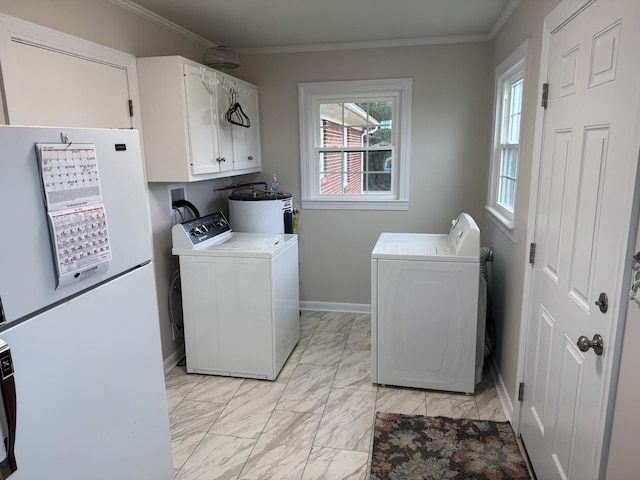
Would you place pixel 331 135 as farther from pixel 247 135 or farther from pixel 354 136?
pixel 247 135

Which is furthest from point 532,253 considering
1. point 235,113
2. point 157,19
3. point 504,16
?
point 157,19

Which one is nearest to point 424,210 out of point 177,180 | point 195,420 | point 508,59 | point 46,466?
point 508,59

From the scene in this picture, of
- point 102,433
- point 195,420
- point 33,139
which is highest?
point 33,139

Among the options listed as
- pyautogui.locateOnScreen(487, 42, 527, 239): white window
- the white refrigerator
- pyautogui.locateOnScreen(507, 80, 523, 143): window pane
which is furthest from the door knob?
pyautogui.locateOnScreen(507, 80, 523, 143): window pane

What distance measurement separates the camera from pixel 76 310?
1243 millimetres

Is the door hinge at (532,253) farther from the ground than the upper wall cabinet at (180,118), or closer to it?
closer to it

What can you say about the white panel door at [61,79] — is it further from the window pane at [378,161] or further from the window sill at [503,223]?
the window sill at [503,223]

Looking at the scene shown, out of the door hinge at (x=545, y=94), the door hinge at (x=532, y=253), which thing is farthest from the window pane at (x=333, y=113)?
the door hinge at (x=532, y=253)

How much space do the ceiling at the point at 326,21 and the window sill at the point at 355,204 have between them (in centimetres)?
137

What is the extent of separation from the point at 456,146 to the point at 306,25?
1.63 m

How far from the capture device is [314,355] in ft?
11.4

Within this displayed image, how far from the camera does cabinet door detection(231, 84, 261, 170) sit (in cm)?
357

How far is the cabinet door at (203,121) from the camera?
2.79 meters

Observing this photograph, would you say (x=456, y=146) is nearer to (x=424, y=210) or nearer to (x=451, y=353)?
(x=424, y=210)
